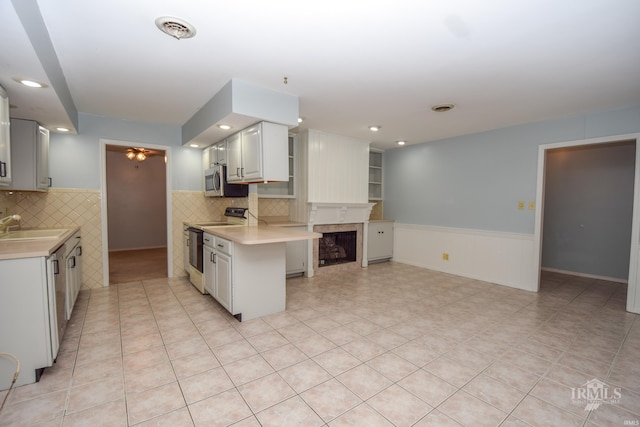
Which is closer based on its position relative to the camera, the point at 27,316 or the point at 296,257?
the point at 27,316

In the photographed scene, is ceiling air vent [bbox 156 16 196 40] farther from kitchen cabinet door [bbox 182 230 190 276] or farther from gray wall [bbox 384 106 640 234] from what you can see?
gray wall [bbox 384 106 640 234]

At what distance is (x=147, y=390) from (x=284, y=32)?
8.29 ft

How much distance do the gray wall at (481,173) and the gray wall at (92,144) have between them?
13.5ft

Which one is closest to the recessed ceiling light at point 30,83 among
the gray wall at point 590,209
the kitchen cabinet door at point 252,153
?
the kitchen cabinet door at point 252,153

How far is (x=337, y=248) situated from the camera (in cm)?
524

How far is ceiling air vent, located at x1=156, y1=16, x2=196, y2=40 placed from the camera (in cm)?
179

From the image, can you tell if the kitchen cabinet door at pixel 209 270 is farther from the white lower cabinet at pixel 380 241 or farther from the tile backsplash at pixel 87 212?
the white lower cabinet at pixel 380 241

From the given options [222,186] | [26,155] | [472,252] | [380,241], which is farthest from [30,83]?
[472,252]

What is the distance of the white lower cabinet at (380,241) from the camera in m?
5.55

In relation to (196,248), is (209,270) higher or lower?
lower

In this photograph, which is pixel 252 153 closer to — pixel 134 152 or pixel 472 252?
Answer: pixel 134 152

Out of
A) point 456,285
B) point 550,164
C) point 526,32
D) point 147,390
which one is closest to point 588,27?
point 526,32

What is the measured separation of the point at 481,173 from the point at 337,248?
2.67m

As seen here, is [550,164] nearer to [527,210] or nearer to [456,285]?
[527,210]
